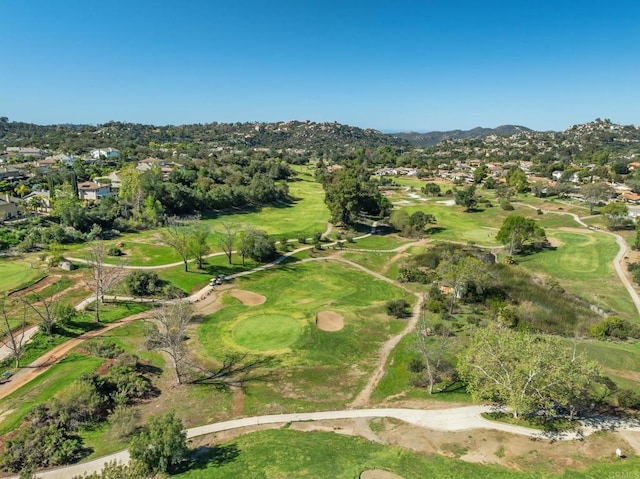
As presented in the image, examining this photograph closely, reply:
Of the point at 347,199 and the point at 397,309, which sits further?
the point at 347,199

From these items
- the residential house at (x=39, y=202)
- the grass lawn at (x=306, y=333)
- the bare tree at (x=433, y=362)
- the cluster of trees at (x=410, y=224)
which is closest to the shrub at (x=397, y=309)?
the grass lawn at (x=306, y=333)

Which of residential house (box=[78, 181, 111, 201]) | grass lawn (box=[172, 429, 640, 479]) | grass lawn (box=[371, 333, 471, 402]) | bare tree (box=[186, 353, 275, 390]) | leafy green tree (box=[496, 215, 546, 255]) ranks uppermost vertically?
residential house (box=[78, 181, 111, 201])

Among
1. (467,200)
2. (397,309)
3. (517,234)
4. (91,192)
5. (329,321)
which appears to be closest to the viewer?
(329,321)

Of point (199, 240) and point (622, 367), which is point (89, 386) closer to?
point (199, 240)

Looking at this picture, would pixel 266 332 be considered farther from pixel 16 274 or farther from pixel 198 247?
pixel 16 274

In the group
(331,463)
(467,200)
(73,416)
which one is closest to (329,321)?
(331,463)

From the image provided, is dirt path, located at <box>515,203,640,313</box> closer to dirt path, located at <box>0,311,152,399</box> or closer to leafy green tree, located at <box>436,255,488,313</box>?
leafy green tree, located at <box>436,255,488,313</box>

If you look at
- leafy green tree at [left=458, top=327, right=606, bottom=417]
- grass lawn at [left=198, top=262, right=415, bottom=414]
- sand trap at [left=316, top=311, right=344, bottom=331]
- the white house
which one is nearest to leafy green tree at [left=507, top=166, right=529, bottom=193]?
grass lawn at [left=198, top=262, right=415, bottom=414]
